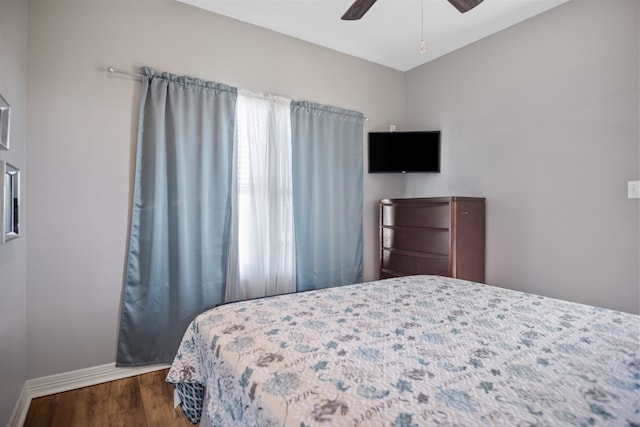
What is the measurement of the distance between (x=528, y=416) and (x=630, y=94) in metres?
2.43

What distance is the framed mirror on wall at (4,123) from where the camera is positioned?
1307mm

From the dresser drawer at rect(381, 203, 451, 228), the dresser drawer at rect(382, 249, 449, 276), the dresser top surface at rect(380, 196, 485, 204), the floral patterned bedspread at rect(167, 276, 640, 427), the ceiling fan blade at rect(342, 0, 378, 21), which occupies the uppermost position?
the ceiling fan blade at rect(342, 0, 378, 21)

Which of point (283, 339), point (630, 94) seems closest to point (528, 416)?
point (283, 339)

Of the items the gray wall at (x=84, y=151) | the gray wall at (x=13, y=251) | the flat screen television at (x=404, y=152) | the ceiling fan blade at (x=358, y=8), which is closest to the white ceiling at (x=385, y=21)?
the gray wall at (x=84, y=151)

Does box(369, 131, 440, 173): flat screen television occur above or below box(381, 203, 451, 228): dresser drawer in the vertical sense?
above

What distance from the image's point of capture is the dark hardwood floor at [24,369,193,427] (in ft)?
5.53

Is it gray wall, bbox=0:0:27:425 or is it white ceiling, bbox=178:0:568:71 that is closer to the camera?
gray wall, bbox=0:0:27:425

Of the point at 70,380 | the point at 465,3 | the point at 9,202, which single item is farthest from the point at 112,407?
the point at 465,3

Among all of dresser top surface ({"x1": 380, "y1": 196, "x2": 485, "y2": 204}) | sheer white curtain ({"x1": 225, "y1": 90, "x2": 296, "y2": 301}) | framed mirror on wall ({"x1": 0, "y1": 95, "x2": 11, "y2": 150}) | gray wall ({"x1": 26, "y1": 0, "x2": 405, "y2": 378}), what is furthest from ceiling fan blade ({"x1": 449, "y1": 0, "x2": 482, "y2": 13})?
framed mirror on wall ({"x1": 0, "y1": 95, "x2": 11, "y2": 150})

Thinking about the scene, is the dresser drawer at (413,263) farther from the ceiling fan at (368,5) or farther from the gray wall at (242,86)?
the ceiling fan at (368,5)

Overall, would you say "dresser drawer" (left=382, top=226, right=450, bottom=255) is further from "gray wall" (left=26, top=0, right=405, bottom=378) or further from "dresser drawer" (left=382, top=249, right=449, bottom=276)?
"gray wall" (left=26, top=0, right=405, bottom=378)

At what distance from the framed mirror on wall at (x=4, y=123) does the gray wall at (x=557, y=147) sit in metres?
3.14

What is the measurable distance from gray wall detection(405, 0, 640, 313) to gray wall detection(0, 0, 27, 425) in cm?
318

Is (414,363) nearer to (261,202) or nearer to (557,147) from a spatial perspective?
(261,202)
